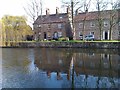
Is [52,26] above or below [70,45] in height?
above

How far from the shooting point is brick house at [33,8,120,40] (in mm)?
45091

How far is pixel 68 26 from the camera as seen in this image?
49969mm

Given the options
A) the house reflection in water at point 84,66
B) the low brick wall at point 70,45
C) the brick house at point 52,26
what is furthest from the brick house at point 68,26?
the house reflection in water at point 84,66

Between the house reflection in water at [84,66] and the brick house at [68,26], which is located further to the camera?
the brick house at [68,26]

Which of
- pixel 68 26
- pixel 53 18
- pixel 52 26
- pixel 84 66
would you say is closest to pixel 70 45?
pixel 68 26

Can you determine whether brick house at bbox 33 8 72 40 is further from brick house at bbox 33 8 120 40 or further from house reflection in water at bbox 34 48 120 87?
house reflection in water at bbox 34 48 120 87

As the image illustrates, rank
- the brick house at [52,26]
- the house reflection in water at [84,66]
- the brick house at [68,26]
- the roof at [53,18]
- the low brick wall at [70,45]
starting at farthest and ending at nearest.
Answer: the roof at [53,18]
the brick house at [52,26]
the brick house at [68,26]
the low brick wall at [70,45]
the house reflection in water at [84,66]

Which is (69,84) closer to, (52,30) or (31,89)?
(31,89)

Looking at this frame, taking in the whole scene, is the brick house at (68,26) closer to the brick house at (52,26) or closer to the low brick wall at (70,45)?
the brick house at (52,26)

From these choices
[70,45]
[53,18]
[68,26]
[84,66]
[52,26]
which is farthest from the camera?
[53,18]

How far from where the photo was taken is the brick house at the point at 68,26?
148 feet

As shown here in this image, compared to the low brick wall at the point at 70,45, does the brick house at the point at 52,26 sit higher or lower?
higher

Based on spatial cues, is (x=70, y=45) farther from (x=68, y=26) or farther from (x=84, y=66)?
(x=84, y=66)

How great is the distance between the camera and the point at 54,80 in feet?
32.6
